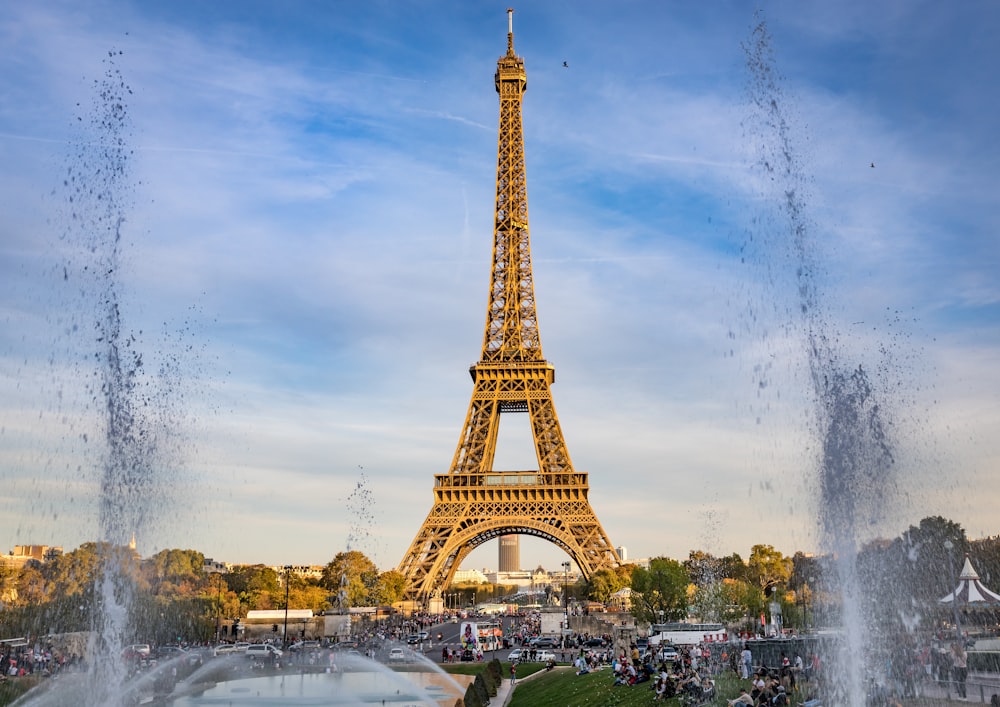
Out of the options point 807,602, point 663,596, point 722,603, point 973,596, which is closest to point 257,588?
point 663,596

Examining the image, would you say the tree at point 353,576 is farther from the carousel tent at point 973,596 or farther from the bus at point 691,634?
the carousel tent at point 973,596

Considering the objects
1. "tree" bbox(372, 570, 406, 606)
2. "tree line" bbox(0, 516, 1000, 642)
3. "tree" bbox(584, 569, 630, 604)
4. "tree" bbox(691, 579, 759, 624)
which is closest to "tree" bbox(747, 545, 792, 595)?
"tree line" bbox(0, 516, 1000, 642)

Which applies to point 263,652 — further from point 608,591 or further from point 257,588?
point 257,588

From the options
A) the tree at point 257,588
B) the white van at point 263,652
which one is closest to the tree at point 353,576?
the tree at point 257,588

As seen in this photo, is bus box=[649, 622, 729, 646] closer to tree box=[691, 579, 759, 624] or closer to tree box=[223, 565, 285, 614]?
tree box=[691, 579, 759, 624]

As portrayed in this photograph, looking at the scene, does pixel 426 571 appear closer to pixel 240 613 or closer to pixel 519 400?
pixel 519 400

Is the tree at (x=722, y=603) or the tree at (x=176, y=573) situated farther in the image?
the tree at (x=176, y=573)
